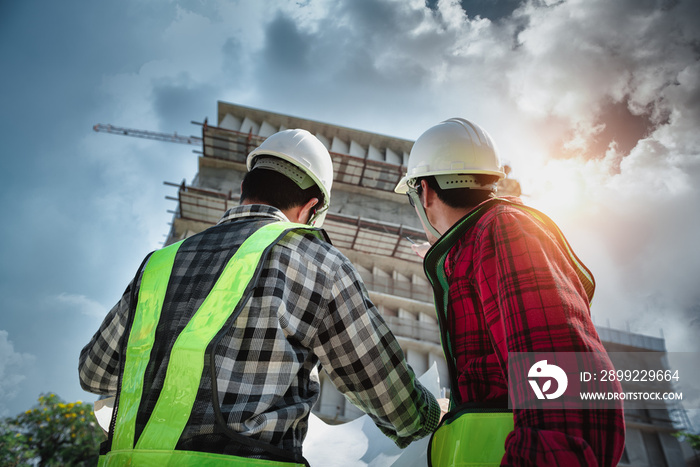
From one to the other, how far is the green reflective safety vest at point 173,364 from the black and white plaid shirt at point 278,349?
4 centimetres

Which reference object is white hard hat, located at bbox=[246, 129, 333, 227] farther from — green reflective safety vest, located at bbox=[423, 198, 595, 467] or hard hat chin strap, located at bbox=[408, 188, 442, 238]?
green reflective safety vest, located at bbox=[423, 198, 595, 467]

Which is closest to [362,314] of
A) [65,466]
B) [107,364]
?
[107,364]

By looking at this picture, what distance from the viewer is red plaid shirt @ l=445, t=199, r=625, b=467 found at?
4.02 feet

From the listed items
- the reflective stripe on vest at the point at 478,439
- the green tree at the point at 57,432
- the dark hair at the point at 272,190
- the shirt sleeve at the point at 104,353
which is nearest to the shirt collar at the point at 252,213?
the dark hair at the point at 272,190

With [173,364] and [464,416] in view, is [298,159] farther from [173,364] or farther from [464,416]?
[464,416]

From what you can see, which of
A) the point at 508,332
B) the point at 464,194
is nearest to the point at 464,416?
the point at 508,332

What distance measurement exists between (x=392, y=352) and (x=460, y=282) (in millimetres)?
604

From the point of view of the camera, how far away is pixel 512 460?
126 cm

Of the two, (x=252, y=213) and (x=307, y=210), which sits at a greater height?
(x=307, y=210)

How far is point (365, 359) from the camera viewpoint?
2.28m

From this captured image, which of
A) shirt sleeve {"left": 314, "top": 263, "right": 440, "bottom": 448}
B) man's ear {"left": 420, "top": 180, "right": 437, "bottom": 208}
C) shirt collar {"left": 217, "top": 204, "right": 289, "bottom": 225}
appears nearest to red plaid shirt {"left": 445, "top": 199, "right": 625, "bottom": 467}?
shirt sleeve {"left": 314, "top": 263, "right": 440, "bottom": 448}

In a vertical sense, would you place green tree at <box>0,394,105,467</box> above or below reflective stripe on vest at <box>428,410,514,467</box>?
above

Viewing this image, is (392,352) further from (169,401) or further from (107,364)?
(107,364)

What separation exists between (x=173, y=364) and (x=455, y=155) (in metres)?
1.97
